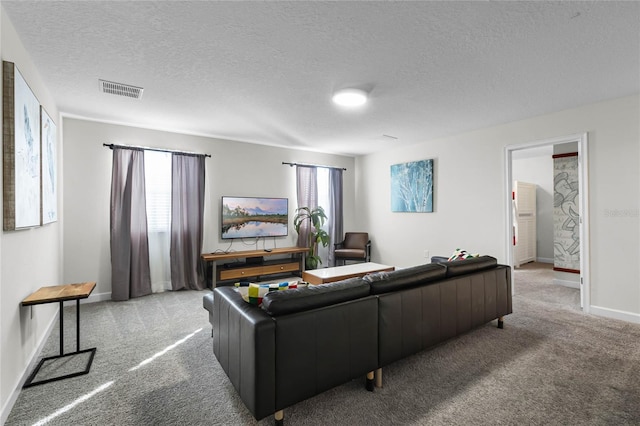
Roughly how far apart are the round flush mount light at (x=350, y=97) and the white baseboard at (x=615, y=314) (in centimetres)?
365

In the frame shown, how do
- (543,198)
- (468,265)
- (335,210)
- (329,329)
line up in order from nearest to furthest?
(329,329)
(468,265)
(335,210)
(543,198)

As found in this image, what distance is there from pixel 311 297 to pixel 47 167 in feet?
9.49

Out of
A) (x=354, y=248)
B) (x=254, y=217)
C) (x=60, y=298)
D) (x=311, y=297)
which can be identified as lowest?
(x=354, y=248)

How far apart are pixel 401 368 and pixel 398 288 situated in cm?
65

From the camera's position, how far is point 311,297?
1842 mm

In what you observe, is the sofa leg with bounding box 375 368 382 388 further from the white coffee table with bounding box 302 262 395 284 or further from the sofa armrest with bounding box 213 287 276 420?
the white coffee table with bounding box 302 262 395 284

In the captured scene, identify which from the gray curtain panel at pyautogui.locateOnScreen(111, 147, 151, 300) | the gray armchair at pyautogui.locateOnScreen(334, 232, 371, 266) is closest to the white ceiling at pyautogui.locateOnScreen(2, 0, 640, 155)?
the gray curtain panel at pyautogui.locateOnScreen(111, 147, 151, 300)

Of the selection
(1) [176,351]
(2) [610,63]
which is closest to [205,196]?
(1) [176,351]

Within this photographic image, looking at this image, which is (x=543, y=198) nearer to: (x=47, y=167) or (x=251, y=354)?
(x=251, y=354)

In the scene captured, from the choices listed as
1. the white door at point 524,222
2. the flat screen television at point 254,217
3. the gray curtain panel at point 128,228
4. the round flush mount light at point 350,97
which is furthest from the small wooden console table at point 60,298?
the white door at point 524,222

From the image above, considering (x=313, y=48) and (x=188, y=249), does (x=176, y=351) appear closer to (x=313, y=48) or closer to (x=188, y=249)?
(x=188, y=249)

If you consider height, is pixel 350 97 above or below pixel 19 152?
above

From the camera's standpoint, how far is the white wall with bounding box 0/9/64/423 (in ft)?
6.04

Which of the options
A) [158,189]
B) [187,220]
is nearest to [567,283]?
[187,220]
